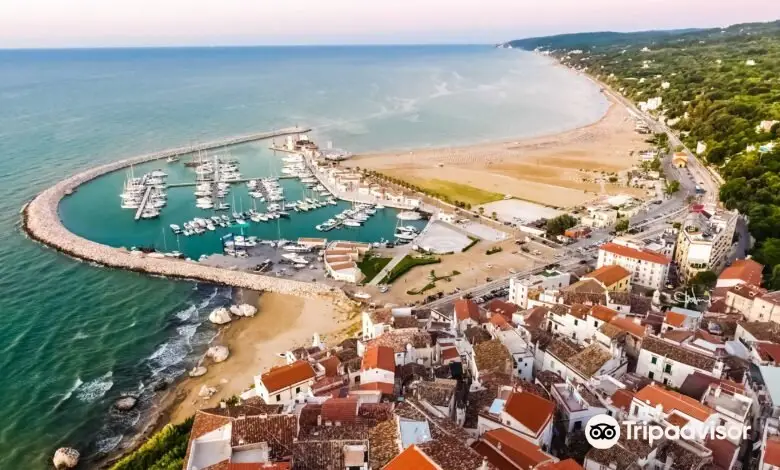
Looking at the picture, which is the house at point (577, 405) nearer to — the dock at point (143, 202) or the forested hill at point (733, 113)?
the forested hill at point (733, 113)

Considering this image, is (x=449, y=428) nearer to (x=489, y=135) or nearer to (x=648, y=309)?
(x=648, y=309)

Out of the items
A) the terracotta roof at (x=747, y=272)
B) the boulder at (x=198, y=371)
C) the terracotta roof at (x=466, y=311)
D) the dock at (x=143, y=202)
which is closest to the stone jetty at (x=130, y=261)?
the dock at (x=143, y=202)

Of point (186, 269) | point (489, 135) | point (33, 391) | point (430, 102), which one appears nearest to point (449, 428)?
point (33, 391)

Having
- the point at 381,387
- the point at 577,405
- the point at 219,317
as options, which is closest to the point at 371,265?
the point at 219,317

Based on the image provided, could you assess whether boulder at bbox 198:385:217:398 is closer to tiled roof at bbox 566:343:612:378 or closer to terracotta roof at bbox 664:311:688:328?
tiled roof at bbox 566:343:612:378

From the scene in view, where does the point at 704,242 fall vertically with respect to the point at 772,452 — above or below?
above

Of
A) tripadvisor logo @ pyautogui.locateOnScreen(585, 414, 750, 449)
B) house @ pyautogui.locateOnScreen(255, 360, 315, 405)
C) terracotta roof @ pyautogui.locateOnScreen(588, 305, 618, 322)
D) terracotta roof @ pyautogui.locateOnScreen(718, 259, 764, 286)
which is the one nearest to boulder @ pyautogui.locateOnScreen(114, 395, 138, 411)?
house @ pyautogui.locateOnScreen(255, 360, 315, 405)

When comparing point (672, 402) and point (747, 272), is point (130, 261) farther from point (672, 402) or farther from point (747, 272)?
point (747, 272)
